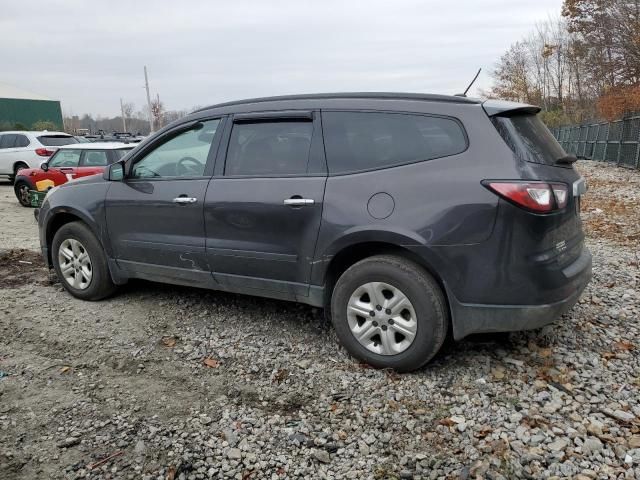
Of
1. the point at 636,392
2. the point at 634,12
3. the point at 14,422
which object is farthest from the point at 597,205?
the point at 634,12

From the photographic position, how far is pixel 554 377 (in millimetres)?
3324

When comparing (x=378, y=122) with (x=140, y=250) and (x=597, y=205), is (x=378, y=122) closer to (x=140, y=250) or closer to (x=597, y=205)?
(x=140, y=250)

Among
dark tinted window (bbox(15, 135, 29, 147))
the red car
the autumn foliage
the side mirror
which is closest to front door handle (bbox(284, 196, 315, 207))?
the side mirror

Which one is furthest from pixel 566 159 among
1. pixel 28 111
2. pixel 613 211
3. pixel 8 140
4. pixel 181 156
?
pixel 28 111

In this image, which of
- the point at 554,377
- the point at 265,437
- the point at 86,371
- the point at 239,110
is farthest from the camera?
the point at 239,110

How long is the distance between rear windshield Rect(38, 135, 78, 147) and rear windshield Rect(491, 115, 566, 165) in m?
15.7

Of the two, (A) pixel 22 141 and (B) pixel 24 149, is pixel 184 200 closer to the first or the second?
(B) pixel 24 149

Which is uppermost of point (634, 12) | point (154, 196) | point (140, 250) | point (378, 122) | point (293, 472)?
point (634, 12)

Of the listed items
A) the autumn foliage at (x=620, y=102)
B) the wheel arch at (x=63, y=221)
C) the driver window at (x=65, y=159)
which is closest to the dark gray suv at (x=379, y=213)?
the wheel arch at (x=63, y=221)

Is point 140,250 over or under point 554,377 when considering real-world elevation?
over

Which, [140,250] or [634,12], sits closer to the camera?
[140,250]

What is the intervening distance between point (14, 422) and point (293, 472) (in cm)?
169

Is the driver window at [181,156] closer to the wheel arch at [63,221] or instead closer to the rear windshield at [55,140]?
the wheel arch at [63,221]

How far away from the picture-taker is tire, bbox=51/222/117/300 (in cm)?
479
